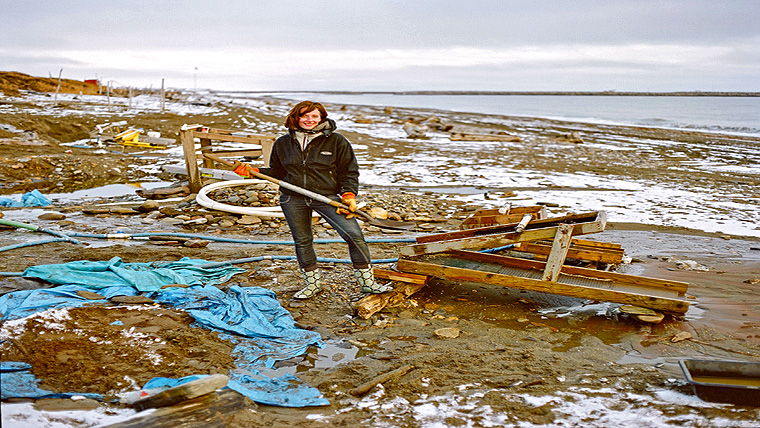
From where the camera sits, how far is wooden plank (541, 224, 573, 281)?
4488 mm

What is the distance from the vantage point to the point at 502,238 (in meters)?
4.76

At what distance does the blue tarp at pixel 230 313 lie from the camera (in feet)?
10.9

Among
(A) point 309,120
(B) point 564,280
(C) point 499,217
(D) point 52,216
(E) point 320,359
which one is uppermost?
(A) point 309,120

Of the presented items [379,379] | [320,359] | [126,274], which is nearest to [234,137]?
[126,274]

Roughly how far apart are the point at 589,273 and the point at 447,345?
72.5 inches

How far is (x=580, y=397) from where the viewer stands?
330 centimetres

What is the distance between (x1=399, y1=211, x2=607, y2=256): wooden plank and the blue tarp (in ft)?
4.69

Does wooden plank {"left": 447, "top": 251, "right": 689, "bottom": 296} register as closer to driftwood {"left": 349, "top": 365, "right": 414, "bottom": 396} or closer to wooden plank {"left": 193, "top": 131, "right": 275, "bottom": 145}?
driftwood {"left": 349, "top": 365, "right": 414, "bottom": 396}

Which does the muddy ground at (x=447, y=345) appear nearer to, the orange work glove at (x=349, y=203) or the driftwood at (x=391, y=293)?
the driftwood at (x=391, y=293)

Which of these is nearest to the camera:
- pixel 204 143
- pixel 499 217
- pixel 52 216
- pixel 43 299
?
pixel 43 299

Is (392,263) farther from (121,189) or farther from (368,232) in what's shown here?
(121,189)

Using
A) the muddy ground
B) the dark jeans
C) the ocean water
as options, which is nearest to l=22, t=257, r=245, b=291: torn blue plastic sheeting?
the muddy ground

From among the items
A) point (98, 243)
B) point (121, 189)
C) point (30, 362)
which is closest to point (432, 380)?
point (30, 362)

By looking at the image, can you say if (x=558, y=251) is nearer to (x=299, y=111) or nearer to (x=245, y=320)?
(x=299, y=111)
